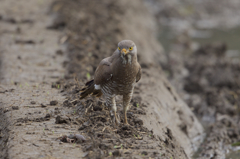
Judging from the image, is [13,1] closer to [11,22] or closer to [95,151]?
[11,22]

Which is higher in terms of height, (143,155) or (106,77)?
(106,77)

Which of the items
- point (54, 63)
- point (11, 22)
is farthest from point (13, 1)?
point (54, 63)

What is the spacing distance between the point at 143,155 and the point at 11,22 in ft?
25.6

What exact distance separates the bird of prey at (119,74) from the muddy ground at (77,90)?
456mm

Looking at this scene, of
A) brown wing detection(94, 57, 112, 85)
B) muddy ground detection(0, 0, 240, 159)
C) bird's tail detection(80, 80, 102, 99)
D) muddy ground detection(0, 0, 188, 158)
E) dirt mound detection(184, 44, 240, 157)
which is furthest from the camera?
dirt mound detection(184, 44, 240, 157)

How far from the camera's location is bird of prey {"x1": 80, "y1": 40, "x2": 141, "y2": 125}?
4258 millimetres

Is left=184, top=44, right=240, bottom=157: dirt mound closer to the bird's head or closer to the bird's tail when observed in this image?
the bird's tail

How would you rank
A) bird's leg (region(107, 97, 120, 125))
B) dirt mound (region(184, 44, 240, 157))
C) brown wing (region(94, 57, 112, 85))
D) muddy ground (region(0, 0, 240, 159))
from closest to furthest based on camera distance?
muddy ground (region(0, 0, 240, 159)), brown wing (region(94, 57, 112, 85)), bird's leg (region(107, 97, 120, 125)), dirt mound (region(184, 44, 240, 157))

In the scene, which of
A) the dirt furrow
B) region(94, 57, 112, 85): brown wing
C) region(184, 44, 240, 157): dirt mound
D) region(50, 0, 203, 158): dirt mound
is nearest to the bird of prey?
region(94, 57, 112, 85): brown wing

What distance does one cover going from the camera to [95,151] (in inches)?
152

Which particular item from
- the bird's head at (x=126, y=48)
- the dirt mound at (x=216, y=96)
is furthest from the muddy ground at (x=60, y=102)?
the dirt mound at (x=216, y=96)

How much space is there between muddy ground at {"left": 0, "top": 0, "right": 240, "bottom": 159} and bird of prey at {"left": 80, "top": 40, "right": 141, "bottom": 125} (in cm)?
46

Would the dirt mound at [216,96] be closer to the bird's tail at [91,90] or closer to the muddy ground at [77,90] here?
the muddy ground at [77,90]

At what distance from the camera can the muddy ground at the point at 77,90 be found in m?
4.21
